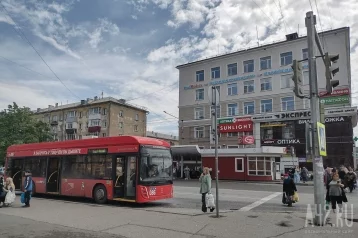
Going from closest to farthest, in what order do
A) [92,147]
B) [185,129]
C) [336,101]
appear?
[92,147] → [336,101] → [185,129]

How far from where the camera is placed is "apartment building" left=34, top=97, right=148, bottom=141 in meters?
67.0

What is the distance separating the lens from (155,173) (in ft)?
46.7

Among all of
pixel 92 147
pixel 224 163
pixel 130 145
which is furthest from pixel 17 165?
pixel 224 163

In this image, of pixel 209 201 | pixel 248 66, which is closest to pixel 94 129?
pixel 248 66

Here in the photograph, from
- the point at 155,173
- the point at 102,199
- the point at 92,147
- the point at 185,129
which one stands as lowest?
the point at 102,199

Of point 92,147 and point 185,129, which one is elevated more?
point 185,129

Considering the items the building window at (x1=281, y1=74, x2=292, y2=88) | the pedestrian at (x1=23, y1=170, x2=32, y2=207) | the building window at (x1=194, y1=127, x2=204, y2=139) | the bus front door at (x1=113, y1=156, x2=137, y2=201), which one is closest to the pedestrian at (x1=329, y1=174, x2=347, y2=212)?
the bus front door at (x1=113, y1=156, x2=137, y2=201)

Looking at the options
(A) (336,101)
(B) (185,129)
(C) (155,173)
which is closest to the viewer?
(C) (155,173)

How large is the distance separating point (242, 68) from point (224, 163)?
16415mm

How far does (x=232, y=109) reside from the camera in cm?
4825

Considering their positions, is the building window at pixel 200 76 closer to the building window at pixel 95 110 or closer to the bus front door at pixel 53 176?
the building window at pixel 95 110

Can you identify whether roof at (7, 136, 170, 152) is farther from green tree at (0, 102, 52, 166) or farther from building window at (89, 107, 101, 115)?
building window at (89, 107, 101, 115)

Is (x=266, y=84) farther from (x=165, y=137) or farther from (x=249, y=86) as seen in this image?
(x=165, y=137)

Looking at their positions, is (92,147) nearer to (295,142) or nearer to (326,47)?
(295,142)
